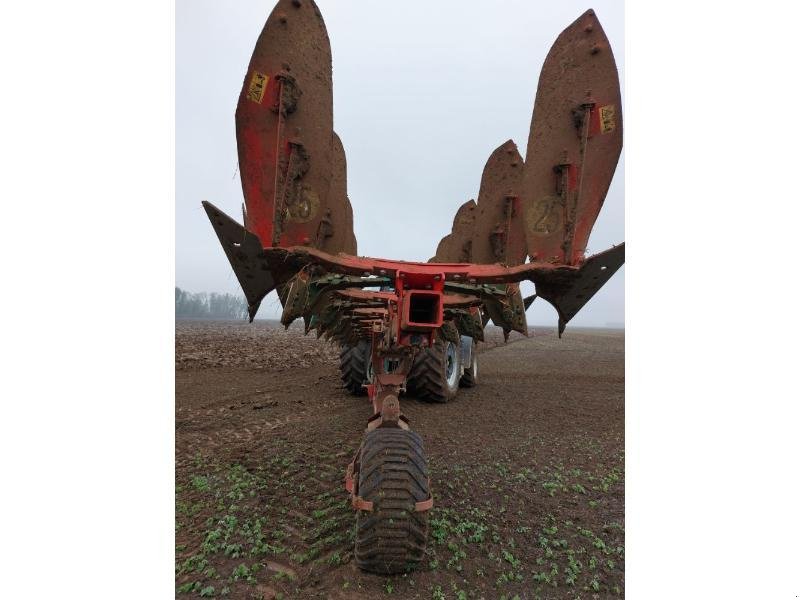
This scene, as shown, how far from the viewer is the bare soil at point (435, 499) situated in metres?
2.46

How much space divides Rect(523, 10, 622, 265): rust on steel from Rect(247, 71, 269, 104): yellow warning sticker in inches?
64.3

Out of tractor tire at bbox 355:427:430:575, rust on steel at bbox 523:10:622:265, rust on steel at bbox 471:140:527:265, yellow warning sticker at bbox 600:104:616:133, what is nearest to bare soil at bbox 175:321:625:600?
tractor tire at bbox 355:427:430:575

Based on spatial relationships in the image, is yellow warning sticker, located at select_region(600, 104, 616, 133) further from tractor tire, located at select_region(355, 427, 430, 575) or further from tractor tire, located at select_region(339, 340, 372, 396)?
tractor tire, located at select_region(339, 340, 372, 396)

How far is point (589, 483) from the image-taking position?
154 inches

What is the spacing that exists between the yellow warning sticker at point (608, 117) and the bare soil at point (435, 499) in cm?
258

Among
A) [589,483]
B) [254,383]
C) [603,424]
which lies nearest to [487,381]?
[603,424]

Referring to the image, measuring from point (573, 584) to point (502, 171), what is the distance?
3.40 metres

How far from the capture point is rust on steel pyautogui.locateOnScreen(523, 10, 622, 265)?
8.16ft

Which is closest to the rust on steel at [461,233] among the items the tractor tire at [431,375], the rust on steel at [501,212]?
the rust on steel at [501,212]

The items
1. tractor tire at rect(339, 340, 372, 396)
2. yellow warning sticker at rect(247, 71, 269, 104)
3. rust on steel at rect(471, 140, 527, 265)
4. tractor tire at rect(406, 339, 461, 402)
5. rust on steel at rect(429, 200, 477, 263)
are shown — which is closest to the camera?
yellow warning sticker at rect(247, 71, 269, 104)

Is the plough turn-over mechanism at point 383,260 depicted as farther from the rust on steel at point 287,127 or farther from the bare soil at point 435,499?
the bare soil at point 435,499

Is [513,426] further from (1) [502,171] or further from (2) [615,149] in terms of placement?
(2) [615,149]

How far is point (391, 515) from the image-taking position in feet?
7.76

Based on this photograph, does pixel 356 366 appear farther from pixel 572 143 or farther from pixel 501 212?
pixel 572 143
